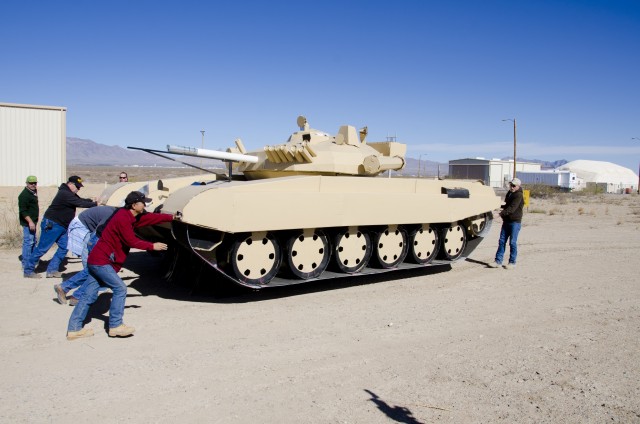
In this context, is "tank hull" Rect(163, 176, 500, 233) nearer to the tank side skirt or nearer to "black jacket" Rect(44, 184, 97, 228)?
the tank side skirt

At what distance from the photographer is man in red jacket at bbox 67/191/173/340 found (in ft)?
19.1

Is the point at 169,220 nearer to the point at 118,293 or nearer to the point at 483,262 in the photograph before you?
the point at 118,293

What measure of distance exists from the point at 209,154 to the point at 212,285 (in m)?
2.11

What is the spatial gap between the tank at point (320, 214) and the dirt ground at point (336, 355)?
22.1 inches

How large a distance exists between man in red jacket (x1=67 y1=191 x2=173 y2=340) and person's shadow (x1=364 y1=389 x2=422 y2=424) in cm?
297

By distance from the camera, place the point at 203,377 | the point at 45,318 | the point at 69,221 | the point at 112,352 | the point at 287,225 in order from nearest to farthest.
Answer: the point at 203,377 < the point at 112,352 < the point at 45,318 < the point at 287,225 < the point at 69,221

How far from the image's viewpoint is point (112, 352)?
18.0ft

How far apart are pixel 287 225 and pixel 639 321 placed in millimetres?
4740

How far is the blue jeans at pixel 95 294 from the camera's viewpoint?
5.85m

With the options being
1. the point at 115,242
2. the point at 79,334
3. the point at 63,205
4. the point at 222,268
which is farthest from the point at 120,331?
the point at 63,205

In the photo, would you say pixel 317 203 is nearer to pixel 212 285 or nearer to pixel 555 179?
pixel 212 285

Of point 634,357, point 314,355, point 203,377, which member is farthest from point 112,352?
point 634,357

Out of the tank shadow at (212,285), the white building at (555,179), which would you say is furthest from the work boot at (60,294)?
the white building at (555,179)

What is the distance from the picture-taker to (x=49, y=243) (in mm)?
8617
